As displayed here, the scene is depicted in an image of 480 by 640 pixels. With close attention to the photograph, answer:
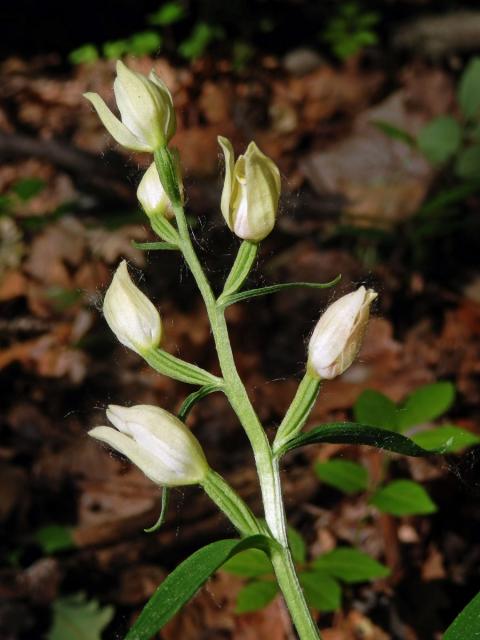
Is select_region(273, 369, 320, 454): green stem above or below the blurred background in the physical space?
above

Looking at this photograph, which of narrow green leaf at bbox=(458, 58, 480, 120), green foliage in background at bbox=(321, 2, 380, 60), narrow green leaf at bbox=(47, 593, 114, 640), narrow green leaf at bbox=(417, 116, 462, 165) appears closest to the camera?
narrow green leaf at bbox=(47, 593, 114, 640)

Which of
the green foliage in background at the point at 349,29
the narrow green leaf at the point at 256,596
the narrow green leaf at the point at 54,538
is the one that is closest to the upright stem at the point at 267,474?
the narrow green leaf at the point at 256,596

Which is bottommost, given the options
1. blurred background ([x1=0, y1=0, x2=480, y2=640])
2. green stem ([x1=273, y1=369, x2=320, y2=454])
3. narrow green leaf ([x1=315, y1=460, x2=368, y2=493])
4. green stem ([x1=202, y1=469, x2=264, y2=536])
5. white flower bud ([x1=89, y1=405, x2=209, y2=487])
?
blurred background ([x1=0, y1=0, x2=480, y2=640])

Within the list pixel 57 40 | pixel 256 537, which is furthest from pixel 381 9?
pixel 256 537

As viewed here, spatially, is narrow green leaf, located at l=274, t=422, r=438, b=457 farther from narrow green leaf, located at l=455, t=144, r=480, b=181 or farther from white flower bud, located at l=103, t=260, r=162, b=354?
narrow green leaf, located at l=455, t=144, r=480, b=181

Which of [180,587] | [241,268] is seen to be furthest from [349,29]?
[180,587]

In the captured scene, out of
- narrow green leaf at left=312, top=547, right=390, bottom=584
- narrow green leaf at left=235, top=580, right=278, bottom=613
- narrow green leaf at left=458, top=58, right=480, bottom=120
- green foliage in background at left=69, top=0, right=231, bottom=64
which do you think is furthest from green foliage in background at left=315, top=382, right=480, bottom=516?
green foliage in background at left=69, top=0, right=231, bottom=64

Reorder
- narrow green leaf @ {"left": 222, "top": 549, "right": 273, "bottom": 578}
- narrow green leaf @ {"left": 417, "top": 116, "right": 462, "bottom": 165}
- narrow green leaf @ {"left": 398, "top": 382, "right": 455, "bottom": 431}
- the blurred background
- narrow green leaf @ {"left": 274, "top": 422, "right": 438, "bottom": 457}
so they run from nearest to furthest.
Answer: narrow green leaf @ {"left": 274, "top": 422, "right": 438, "bottom": 457}
narrow green leaf @ {"left": 222, "top": 549, "right": 273, "bottom": 578}
narrow green leaf @ {"left": 398, "top": 382, "right": 455, "bottom": 431}
the blurred background
narrow green leaf @ {"left": 417, "top": 116, "right": 462, "bottom": 165}
